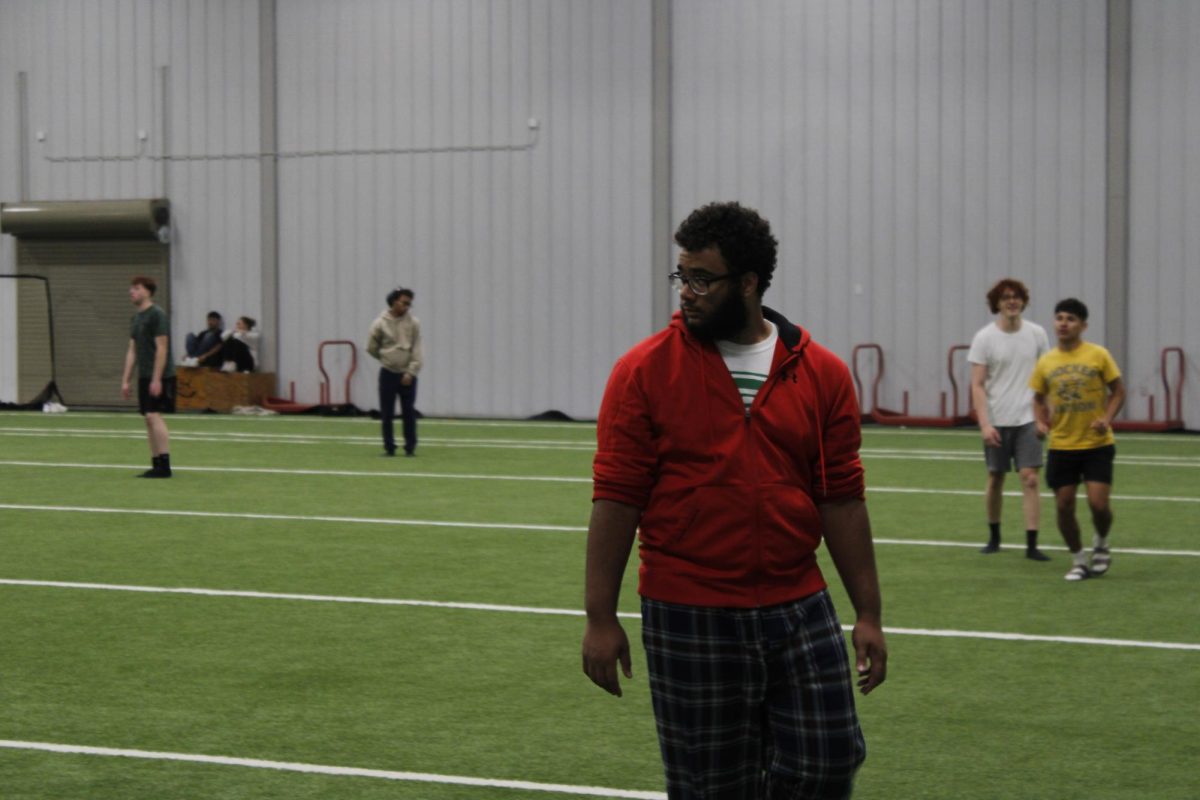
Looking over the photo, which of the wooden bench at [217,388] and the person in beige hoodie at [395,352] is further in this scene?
the wooden bench at [217,388]

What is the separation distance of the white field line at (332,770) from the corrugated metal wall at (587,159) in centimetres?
2050

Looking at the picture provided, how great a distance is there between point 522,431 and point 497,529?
464 inches

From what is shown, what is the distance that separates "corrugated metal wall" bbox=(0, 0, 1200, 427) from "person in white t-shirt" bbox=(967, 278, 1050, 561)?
46.0 ft

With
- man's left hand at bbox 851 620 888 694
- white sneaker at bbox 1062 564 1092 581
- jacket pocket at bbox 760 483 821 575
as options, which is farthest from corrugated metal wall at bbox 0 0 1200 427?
jacket pocket at bbox 760 483 821 575

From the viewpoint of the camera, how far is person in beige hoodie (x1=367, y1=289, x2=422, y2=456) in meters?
19.8

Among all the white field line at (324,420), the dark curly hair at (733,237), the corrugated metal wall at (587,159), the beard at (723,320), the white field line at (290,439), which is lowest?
the white field line at (324,420)

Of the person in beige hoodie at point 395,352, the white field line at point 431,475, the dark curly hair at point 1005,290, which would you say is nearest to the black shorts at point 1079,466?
the dark curly hair at point 1005,290

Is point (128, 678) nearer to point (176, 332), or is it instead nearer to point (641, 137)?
point (641, 137)

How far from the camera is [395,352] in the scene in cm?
1980

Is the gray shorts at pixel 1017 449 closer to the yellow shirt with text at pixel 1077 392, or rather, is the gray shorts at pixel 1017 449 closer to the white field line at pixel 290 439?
the yellow shirt with text at pixel 1077 392

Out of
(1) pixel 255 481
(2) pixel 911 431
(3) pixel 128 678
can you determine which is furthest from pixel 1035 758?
(2) pixel 911 431

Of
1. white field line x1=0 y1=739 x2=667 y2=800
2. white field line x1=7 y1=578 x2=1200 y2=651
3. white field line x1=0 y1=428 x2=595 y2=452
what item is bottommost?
white field line x1=0 y1=428 x2=595 y2=452

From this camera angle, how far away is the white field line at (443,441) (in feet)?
65.6

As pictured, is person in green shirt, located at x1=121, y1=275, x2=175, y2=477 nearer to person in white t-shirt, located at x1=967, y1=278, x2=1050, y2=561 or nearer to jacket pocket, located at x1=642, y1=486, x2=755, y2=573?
person in white t-shirt, located at x1=967, y1=278, x2=1050, y2=561
